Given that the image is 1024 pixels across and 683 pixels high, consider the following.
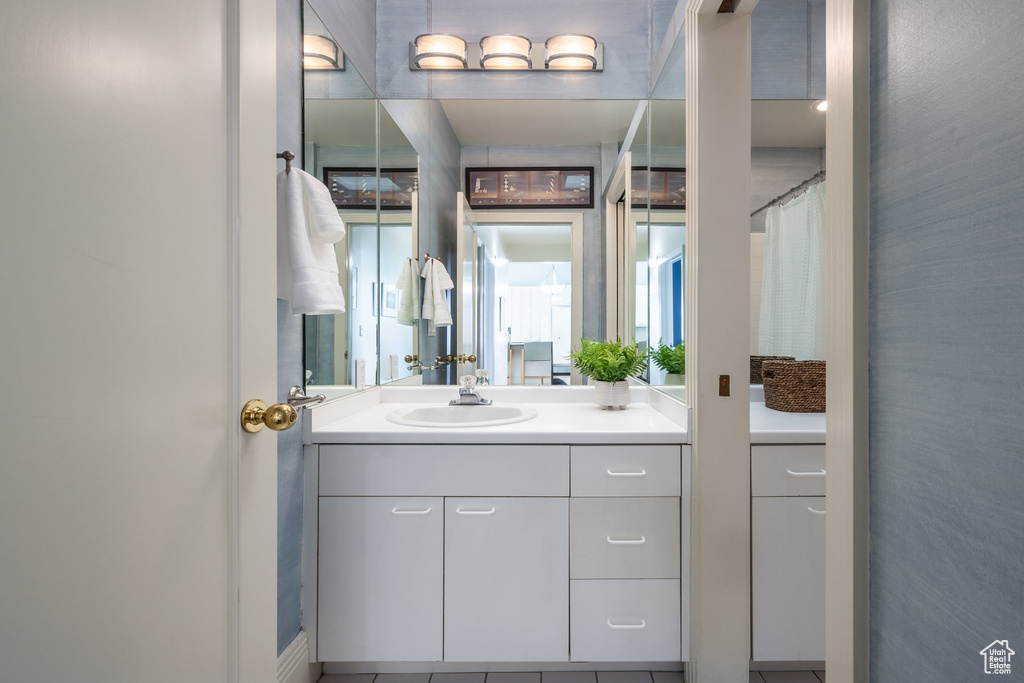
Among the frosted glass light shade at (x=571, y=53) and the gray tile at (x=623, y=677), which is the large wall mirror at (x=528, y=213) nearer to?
the frosted glass light shade at (x=571, y=53)

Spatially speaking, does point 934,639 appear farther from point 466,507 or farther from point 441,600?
point 441,600

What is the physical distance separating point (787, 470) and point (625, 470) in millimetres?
497

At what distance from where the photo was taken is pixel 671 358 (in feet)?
6.14

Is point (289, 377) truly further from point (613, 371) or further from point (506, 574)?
point (613, 371)

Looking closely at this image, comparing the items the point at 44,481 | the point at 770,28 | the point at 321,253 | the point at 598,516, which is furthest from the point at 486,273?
the point at 44,481

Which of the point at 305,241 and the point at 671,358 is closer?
the point at 305,241

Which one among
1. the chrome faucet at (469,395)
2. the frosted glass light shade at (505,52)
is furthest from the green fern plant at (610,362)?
the frosted glass light shade at (505,52)

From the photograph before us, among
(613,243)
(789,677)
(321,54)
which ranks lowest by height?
(789,677)

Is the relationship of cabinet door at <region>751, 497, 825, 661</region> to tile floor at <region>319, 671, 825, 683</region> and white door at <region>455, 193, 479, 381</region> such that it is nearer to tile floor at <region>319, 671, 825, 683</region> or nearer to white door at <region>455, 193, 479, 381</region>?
tile floor at <region>319, 671, 825, 683</region>

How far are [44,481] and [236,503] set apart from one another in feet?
0.95

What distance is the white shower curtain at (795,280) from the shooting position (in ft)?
7.13

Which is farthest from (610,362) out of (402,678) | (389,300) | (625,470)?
(402,678)

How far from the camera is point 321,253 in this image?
1350 millimetres

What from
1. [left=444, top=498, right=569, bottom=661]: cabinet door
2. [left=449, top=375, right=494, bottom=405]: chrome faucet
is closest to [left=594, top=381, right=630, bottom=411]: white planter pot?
[left=449, top=375, right=494, bottom=405]: chrome faucet
